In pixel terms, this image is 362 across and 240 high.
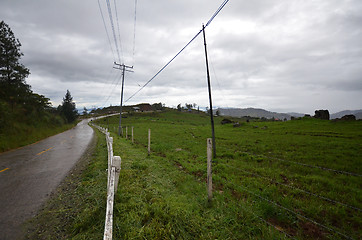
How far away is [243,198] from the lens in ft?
16.9

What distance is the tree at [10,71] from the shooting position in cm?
2217

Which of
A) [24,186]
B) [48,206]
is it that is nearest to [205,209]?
[48,206]

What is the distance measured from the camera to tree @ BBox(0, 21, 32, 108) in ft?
72.7

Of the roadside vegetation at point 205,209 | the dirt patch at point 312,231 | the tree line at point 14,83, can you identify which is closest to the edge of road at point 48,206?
the roadside vegetation at point 205,209

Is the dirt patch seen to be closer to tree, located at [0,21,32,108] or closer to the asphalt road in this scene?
the asphalt road

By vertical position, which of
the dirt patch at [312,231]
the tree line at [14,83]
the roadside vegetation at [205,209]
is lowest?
the dirt patch at [312,231]

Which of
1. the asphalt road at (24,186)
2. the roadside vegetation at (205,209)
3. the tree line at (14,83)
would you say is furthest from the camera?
the tree line at (14,83)

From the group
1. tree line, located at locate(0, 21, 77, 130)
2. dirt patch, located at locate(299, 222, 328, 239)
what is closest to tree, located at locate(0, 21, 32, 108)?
tree line, located at locate(0, 21, 77, 130)

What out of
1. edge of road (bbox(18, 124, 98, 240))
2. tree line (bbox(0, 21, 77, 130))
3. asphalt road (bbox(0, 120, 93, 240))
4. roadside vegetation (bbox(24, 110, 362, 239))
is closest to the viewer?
roadside vegetation (bbox(24, 110, 362, 239))

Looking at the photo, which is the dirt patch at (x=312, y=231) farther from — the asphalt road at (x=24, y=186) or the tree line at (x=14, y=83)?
the tree line at (x=14, y=83)

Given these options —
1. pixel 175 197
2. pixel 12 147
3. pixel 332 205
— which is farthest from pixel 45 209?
pixel 12 147

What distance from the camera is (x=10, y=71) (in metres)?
23.1

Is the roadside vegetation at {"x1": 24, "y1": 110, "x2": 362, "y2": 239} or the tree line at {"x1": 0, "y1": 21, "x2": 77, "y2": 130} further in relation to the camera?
the tree line at {"x1": 0, "y1": 21, "x2": 77, "y2": 130}

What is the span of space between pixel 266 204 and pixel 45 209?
6.72m
